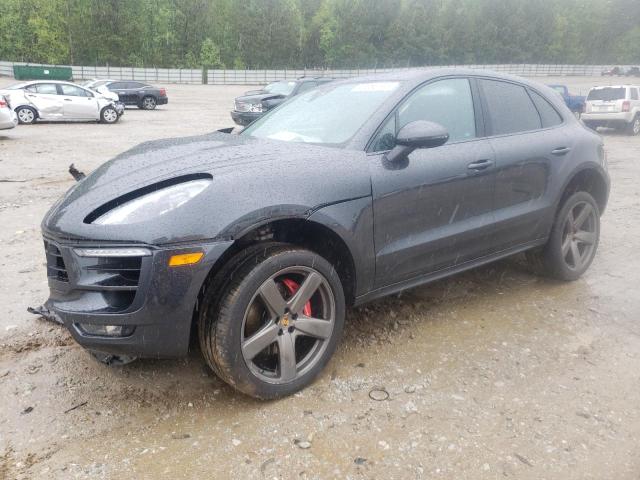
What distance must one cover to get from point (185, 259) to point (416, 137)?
1.38m

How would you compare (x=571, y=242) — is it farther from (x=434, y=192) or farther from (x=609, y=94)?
(x=609, y=94)

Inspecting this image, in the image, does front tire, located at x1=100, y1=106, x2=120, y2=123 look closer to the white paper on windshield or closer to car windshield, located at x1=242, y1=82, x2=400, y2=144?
car windshield, located at x1=242, y1=82, x2=400, y2=144

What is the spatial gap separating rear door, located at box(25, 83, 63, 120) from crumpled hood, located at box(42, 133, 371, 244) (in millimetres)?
15983

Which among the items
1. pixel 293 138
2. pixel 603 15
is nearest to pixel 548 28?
pixel 603 15

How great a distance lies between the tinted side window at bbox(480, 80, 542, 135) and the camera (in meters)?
3.63

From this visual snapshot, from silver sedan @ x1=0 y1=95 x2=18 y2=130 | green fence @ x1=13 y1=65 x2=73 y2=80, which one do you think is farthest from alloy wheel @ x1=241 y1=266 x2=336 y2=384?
green fence @ x1=13 y1=65 x2=73 y2=80

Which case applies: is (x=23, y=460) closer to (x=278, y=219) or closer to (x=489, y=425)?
(x=278, y=219)

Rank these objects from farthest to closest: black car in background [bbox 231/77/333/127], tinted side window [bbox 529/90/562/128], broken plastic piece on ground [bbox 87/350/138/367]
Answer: black car in background [bbox 231/77/333/127] < tinted side window [bbox 529/90/562/128] < broken plastic piece on ground [bbox 87/350/138/367]

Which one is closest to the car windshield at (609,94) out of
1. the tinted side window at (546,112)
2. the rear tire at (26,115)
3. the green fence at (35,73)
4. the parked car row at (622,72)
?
the tinted side window at (546,112)

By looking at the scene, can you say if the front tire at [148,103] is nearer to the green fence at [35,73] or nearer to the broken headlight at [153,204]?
the green fence at [35,73]

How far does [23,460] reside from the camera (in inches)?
86.7

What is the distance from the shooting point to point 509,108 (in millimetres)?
3770

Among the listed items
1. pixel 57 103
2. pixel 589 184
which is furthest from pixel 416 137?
pixel 57 103

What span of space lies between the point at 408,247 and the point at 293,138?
0.98m
